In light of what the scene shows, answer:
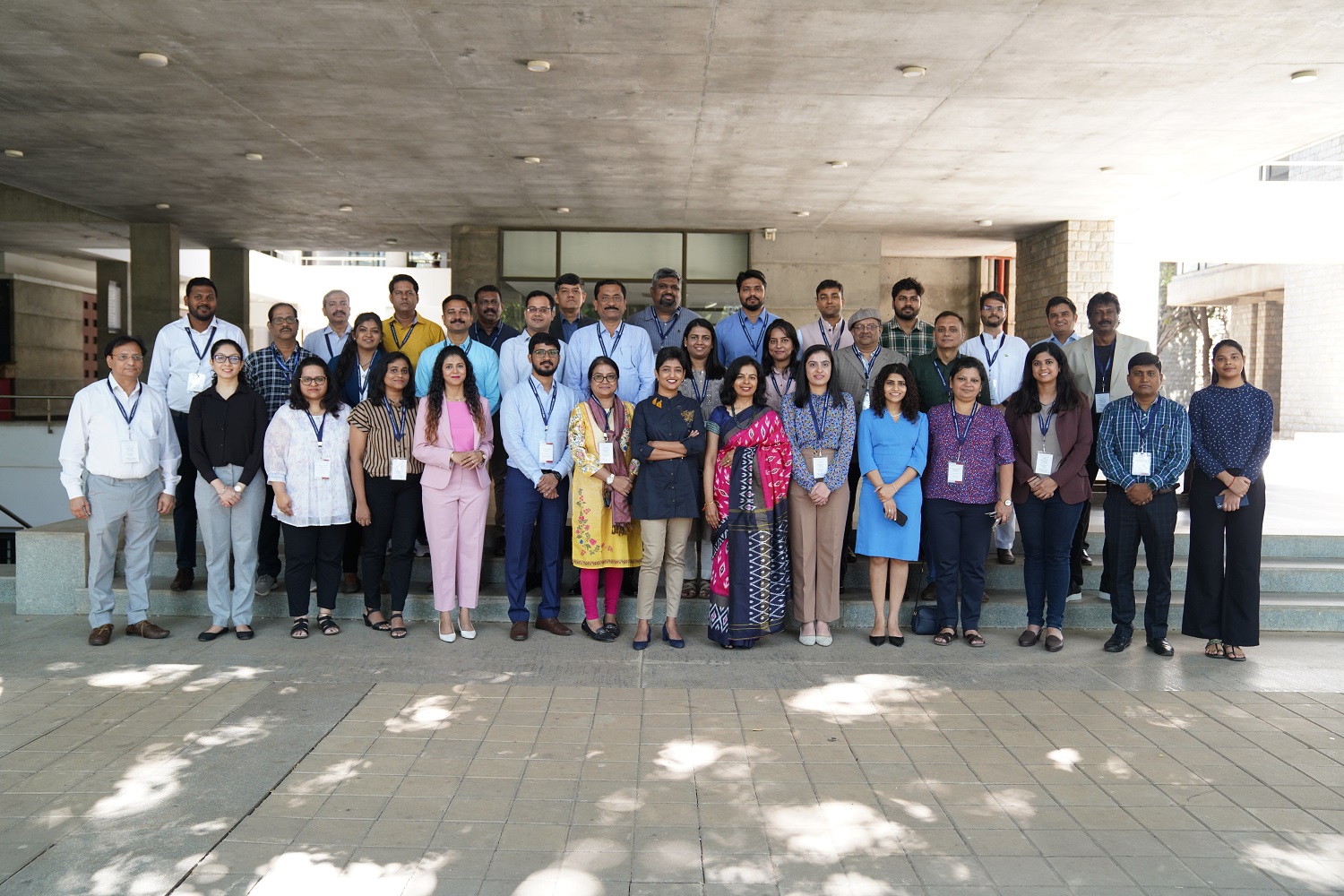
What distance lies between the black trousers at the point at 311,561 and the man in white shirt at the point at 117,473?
75 cm

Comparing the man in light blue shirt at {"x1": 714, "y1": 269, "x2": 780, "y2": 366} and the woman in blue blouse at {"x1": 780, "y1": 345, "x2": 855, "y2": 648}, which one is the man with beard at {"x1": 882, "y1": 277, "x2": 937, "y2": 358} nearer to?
the man in light blue shirt at {"x1": 714, "y1": 269, "x2": 780, "y2": 366}

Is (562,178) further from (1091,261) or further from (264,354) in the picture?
(1091,261)

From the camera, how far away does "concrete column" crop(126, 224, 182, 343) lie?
13352 millimetres

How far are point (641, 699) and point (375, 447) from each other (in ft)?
7.35

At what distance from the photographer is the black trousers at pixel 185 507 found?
6109 millimetres

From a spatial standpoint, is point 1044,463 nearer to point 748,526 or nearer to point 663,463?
point 748,526

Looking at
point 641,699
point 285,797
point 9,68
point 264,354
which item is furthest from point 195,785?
point 9,68

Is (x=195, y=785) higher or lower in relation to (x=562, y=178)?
lower

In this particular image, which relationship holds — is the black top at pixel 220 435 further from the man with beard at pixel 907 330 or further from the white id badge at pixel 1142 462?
the white id badge at pixel 1142 462

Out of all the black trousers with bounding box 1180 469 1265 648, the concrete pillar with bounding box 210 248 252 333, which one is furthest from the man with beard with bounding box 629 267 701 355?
the concrete pillar with bounding box 210 248 252 333

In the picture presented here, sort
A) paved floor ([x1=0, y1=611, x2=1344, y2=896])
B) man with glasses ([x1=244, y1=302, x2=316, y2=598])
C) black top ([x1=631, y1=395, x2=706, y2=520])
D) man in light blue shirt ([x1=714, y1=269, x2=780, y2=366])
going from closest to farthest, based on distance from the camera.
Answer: paved floor ([x1=0, y1=611, x2=1344, y2=896]), black top ([x1=631, y1=395, x2=706, y2=520]), man with glasses ([x1=244, y1=302, x2=316, y2=598]), man in light blue shirt ([x1=714, y1=269, x2=780, y2=366])

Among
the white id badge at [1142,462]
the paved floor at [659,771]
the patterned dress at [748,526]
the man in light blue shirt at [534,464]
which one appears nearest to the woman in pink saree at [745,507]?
the patterned dress at [748,526]

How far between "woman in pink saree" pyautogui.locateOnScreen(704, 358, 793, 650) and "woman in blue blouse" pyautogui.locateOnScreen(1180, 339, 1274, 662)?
238 centimetres

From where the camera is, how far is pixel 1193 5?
5398 mm
